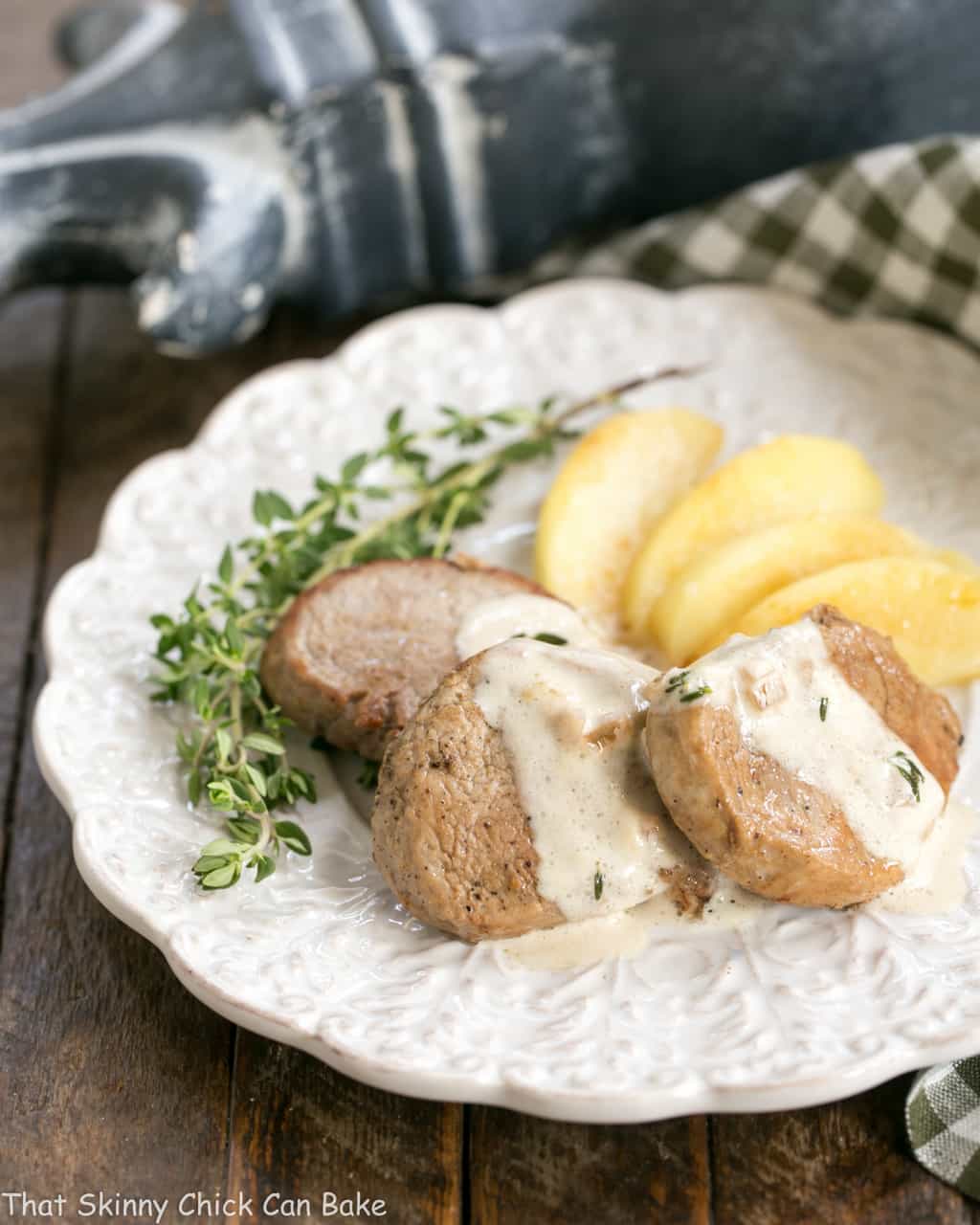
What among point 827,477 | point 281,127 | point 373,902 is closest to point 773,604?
point 827,477

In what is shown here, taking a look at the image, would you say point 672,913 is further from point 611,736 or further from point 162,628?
point 162,628

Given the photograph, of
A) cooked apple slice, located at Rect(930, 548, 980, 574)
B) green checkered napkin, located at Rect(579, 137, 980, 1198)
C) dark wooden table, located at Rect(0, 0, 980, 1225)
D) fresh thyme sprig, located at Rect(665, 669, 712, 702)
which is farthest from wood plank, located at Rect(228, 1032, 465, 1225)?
green checkered napkin, located at Rect(579, 137, 980, 1198)

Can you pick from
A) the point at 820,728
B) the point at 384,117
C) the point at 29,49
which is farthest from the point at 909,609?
the point at 29,49

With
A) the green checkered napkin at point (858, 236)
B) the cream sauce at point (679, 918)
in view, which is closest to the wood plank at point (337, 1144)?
the cream sauce at point (679, 918)

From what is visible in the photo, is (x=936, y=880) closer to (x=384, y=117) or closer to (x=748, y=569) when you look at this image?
(x=748, y=569)

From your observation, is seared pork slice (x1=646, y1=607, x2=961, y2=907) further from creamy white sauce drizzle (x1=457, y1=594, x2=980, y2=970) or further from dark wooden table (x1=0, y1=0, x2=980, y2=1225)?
dark wooden table (x1=0, y1=0, x2=980, y2=1225)
